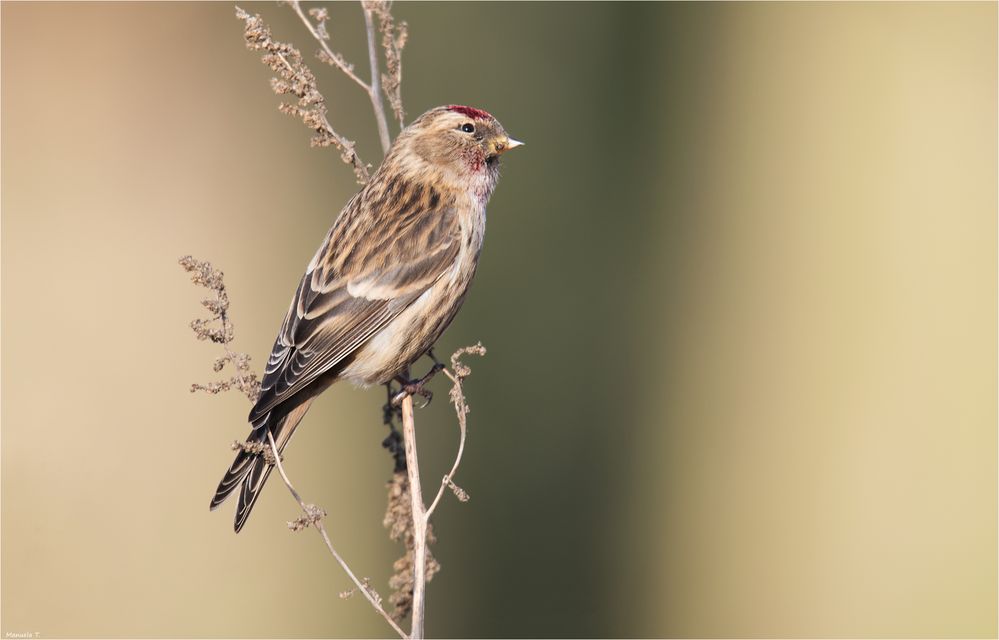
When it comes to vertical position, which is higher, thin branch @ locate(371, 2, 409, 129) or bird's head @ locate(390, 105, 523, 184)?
thin branch @ locate(371, 2, 409, 129)

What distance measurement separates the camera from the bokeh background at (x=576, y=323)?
199 inches

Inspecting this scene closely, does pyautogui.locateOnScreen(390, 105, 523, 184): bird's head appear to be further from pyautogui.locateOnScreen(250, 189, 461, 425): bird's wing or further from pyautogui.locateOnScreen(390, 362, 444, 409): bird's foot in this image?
pyautogui.locateOnScreen(390, 362, 444, 409): bird's foot

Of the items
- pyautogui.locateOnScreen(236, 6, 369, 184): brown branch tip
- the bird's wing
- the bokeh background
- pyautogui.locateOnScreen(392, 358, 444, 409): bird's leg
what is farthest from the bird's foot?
the bokeh background

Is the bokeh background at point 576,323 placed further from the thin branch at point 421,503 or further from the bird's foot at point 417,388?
the thin branch at point 421,503

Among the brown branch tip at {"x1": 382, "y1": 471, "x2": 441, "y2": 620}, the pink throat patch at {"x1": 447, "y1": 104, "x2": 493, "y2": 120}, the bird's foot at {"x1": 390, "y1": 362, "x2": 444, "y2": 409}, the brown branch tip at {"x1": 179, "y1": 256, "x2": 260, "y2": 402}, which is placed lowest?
the brown branch tip at {"x1": 382, "y1": 471, "x2": 441, "y2": 620}

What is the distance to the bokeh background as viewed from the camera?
16.6ft

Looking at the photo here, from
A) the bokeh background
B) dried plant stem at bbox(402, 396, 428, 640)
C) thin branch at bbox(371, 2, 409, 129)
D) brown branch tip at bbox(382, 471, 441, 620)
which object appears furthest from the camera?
the bokeh background

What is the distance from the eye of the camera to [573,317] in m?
6.23

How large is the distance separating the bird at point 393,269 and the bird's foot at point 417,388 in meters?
0.07

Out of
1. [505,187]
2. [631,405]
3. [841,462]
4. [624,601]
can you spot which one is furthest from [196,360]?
[841,462]

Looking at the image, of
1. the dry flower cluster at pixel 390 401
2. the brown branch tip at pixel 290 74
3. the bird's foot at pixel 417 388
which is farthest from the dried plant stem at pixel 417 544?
the brown branch tip at pixel 290 74

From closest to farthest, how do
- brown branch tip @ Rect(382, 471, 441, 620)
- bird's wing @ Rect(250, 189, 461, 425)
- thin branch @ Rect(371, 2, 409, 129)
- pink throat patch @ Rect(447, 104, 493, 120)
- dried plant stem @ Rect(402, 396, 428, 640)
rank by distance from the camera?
dried plant stem @ Rect(402, 396, 428, 640) < brown branch tip @ Rect(382, 471, 441, 620) < thin branch @ Rect(371, 2, 409, 129) < bird's wing @ Rect(250, 189, 461, 425) < pink throat patch @ Rect(447, 104, 493, 120)

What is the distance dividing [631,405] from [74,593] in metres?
3.24

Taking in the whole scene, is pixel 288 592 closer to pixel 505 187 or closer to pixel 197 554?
pixel 197 554
